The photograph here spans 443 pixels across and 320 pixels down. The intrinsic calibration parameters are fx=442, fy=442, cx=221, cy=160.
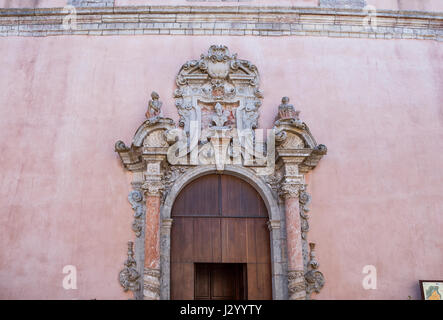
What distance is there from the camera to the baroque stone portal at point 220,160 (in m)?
5.81

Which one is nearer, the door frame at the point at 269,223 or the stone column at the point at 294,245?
the stone column at the point at 294,245

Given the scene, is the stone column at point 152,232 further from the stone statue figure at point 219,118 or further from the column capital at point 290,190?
the column capital at point 290,190

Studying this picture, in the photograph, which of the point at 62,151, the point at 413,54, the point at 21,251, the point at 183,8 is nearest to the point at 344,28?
the point at 413,54

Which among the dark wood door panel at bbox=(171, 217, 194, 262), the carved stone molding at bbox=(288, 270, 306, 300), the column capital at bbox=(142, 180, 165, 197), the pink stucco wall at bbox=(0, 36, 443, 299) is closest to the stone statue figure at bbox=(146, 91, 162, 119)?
the pink stucco wall at bbox=(0, 36, 443, 299)

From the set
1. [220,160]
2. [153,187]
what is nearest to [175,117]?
[220,160]

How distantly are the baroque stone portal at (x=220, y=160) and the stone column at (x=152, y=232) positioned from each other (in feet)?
A: 0.04

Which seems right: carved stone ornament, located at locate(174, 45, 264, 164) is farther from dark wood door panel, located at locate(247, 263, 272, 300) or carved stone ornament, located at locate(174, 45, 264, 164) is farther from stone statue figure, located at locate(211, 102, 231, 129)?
dark wood door panel, located at locate(247, 263, 272, 300)

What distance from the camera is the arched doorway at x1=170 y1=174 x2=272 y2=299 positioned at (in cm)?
597

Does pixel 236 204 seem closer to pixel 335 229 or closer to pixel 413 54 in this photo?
pixel 335 229

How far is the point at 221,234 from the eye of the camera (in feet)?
20.0

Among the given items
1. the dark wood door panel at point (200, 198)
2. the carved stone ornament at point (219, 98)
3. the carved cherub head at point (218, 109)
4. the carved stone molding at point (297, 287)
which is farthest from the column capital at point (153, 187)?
the carved stone molding at point (297, 287)

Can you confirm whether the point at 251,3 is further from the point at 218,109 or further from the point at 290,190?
the point at 290,190

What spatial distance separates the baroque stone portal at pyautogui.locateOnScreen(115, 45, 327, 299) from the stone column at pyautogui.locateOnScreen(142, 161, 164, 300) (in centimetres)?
1
